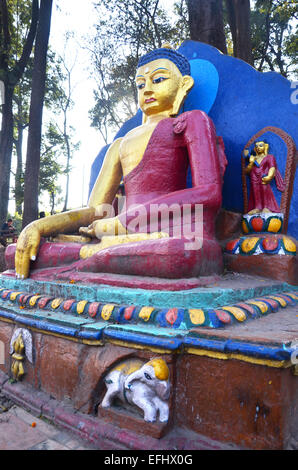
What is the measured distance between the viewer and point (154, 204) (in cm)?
249

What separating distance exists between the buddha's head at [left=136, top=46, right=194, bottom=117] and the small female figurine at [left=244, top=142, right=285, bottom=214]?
80 cm

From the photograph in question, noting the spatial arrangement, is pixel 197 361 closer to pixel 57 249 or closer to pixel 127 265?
pixel 127 265

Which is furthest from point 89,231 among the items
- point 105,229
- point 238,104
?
point 238,104

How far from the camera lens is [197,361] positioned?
1.40m

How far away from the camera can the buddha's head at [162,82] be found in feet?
9.87

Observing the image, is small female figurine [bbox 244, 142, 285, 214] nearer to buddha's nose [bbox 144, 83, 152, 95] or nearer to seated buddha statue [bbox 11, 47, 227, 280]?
seated buddha statue [bbox 11, 47, 227, 280]

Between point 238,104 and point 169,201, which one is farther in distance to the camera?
point 238,104

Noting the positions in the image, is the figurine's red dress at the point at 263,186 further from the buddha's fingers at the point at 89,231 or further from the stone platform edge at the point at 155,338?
the buddha's fingers at the point at 89,231

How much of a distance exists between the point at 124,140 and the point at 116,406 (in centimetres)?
225

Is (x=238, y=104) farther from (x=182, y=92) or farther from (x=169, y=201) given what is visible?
(x=169, y=201)

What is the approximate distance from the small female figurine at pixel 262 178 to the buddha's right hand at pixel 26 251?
5.65 feet

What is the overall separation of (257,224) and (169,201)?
2.62ft

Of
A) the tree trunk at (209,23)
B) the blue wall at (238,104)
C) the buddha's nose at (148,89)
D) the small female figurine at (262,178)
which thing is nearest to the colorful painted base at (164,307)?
A: the small female figurine at (262,178)

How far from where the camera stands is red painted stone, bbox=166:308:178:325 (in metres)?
1.56
